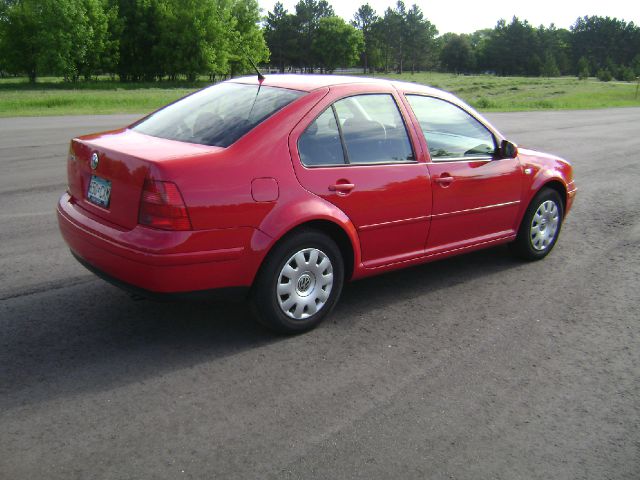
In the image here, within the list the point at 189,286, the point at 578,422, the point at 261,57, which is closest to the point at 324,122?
the point at 189,286

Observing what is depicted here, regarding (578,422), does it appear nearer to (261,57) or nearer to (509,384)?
(509,384)

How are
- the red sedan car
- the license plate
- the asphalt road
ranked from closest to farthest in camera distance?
the asphalt road → the red sedan car → the license plate

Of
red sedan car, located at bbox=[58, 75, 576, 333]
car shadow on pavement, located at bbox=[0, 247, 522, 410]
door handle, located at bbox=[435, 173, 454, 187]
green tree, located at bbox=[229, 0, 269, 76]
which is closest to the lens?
car shadow on pavement, located at bbox=[0, 247, 522, 410]

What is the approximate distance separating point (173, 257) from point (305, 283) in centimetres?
100

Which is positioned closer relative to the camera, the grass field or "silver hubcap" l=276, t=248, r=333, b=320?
"silver hubcap" l=276, t=248, r=333, b=320

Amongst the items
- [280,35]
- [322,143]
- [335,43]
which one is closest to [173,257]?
[322,143]

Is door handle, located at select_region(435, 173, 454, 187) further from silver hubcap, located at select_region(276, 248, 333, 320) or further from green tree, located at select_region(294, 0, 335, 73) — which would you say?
green tree, located at select_region(294, 0, 335, 73)

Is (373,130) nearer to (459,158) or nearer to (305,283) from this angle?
(459,158)

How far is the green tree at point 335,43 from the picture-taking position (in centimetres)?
13562

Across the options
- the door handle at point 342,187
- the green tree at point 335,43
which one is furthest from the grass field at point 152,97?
the green tree at point 335,43

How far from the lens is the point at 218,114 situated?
179 inches

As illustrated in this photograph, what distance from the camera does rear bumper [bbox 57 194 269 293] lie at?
378 cm

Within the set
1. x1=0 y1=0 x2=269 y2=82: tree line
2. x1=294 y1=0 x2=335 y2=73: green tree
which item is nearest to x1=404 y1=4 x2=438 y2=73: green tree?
x1=294 y1=0 x2=335 y2=73: green tree

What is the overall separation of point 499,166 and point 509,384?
2319mm
